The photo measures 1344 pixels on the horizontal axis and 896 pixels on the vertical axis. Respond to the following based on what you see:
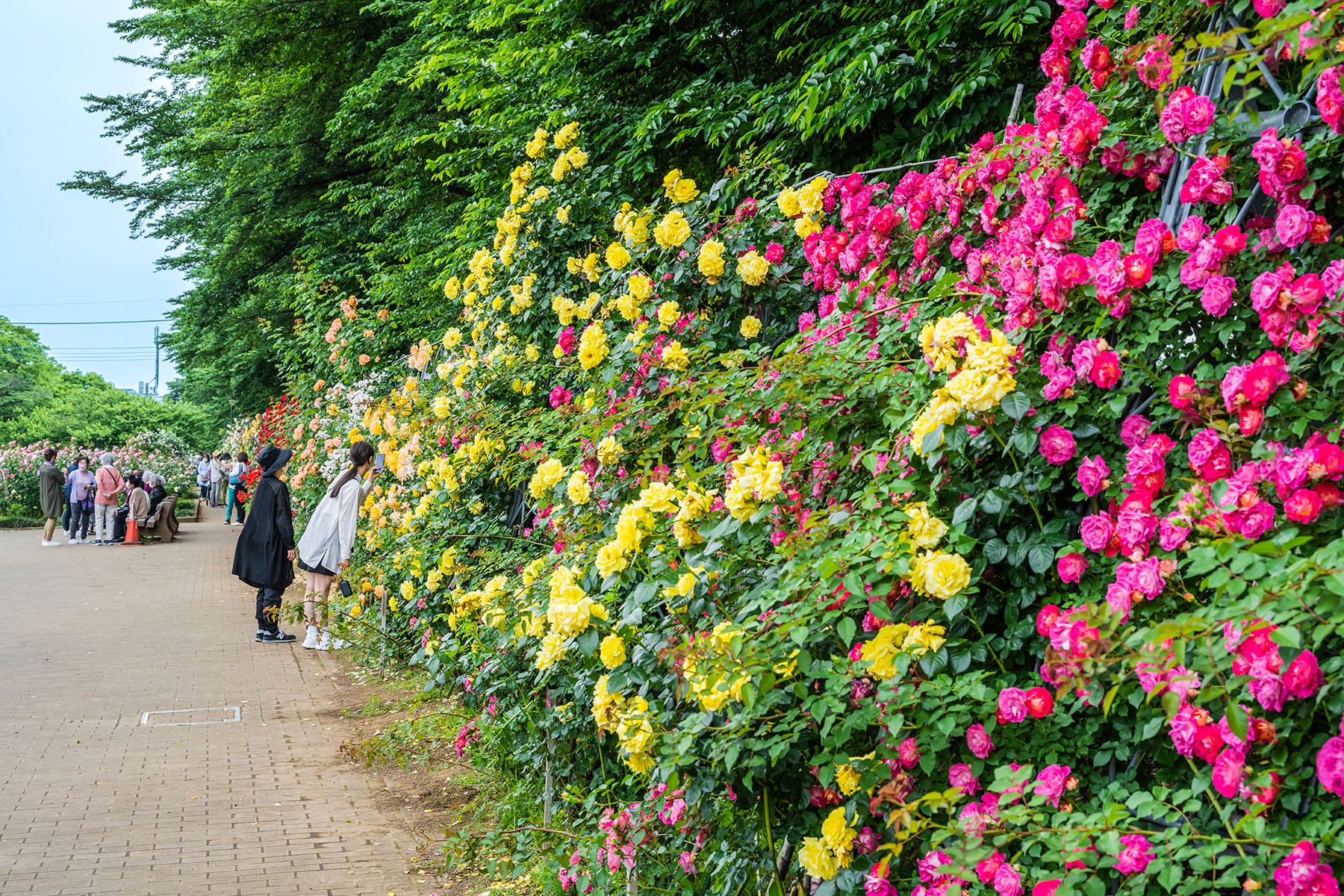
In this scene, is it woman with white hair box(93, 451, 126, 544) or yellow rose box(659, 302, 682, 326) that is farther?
woman with white hair box(93, 451, 126, 544)

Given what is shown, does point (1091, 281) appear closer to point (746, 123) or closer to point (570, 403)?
point (570, 403)

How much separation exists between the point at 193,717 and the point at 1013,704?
20.5 feet

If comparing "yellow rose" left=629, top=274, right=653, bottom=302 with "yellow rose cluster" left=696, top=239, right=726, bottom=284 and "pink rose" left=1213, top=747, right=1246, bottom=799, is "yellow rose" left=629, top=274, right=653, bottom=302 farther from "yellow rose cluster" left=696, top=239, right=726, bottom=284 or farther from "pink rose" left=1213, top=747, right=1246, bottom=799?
"pink rose" left=1213, top=747, right=1246, bottom=799

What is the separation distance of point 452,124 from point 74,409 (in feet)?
132

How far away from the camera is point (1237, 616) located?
1771 mm

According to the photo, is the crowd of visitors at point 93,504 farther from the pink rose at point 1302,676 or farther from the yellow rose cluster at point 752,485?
the pink rose at point 1302,676

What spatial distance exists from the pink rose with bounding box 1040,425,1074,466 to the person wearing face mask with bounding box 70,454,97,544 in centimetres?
2184

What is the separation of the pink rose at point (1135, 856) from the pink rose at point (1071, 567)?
0.52 m

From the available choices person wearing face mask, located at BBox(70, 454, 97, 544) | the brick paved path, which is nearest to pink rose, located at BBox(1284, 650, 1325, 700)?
the brick paved path

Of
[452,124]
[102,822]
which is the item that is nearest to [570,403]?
[102,822]

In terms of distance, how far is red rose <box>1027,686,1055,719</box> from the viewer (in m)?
2.19

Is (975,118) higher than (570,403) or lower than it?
higher

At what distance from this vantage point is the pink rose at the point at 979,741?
7.39 feet

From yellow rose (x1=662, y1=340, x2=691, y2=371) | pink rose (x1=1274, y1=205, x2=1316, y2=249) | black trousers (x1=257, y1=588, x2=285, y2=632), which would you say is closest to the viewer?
pink rose (x1=1274, y1=205, x2=1316, y2=249)
